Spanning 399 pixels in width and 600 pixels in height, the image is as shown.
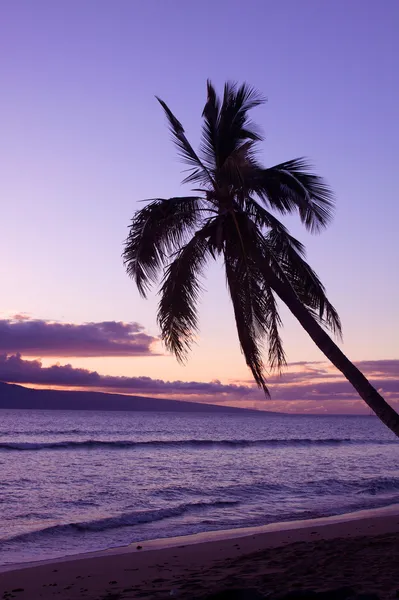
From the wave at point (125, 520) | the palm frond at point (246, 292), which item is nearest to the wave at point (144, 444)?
the wave at point (125, 520)

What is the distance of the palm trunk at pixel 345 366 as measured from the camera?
901 centimetres

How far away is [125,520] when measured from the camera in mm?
16891

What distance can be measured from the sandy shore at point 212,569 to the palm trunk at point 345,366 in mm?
1880

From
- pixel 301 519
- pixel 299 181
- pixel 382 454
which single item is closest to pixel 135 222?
pixel 299 181

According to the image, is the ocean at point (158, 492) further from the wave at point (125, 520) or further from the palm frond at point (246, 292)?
the palm frond at point (246, 292)

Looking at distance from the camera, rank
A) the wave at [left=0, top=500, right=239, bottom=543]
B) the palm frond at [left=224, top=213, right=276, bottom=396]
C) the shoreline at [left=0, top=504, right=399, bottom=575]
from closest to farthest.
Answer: the palm frond at [left=224, top=213, right=276, bottom=396]
the shoreline at [left=0, top=504, right=399, bottom=575]
the wave at [left=0, top=500, right=239, bottom=543]

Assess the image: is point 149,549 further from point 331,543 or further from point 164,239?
point 164,239

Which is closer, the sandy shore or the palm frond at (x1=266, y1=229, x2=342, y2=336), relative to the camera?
the sandy shore

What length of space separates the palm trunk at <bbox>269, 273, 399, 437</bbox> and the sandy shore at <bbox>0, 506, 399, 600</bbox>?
188 cm

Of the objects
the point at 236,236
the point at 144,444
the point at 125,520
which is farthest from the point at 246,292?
the point at 144,444

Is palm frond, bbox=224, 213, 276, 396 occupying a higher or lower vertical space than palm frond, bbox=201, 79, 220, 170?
lower

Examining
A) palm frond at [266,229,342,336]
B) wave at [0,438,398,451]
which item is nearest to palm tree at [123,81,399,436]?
palm frond at [266,229,342,336]

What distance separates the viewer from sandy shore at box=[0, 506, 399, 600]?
7.51m

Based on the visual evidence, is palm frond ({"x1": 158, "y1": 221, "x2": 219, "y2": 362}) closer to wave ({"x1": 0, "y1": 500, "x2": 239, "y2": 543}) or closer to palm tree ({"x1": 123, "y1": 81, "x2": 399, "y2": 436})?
palm tree ({"x1": 123, "y1": 81, "x2": 399, "y2": 436})
